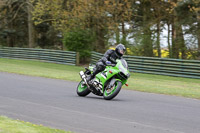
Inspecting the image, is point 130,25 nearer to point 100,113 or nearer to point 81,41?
point 81,41

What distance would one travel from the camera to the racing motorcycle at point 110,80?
399 inches

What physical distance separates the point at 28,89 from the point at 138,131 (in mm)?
6950

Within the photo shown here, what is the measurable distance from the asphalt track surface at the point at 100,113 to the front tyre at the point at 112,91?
0.70ft

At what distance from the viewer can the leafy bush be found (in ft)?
93.0

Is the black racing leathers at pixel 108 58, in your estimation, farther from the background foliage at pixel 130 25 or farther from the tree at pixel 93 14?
the tree at pixel 93 14

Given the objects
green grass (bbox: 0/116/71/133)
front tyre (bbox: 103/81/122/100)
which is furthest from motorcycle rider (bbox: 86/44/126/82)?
green grass (bbox: 0/116/71/133)

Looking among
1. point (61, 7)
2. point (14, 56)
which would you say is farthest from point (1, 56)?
point (61, 7)

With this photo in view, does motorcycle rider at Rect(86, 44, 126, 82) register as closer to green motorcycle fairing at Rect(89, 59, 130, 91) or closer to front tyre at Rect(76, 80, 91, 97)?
green motorcycle fairing at Rect(89, 59, 130, 91)

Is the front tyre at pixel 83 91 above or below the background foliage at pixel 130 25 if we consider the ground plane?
below

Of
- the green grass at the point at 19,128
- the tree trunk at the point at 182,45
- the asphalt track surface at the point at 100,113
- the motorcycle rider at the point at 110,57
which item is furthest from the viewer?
the tree trunk at the point at 182,45

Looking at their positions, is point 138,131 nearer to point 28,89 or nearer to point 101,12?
point 28,89

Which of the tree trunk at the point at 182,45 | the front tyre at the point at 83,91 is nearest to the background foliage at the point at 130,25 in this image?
the tree trunk at the point at 182,45

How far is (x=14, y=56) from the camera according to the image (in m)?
31.6

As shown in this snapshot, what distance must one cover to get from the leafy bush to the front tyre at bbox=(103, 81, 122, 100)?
58.4 ft
